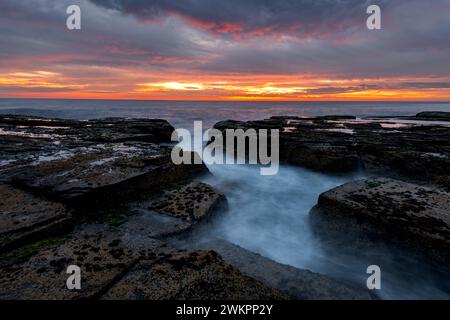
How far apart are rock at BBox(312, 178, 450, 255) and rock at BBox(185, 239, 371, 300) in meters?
1.36

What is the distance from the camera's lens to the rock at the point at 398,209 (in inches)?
160

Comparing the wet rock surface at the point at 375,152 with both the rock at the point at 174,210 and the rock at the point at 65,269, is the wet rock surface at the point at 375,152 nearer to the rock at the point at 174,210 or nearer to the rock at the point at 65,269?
the rock at the point at 174,210

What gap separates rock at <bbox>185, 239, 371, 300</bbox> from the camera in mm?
3135

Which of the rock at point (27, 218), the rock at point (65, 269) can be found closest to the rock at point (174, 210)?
the rock at point (65, 269)

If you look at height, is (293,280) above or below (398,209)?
below

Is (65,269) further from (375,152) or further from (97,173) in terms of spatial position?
(375,152)

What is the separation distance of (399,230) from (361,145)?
607 cm

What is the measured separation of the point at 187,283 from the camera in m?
2.93

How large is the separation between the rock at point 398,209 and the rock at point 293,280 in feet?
4.47

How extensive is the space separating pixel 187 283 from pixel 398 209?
3.70 meters

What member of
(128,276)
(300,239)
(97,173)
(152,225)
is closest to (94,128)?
(97,173)

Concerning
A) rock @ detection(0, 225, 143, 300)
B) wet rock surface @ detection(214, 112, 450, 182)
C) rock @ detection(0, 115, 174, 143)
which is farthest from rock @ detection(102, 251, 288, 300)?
rock @ detection(0, 115, 174, 143)

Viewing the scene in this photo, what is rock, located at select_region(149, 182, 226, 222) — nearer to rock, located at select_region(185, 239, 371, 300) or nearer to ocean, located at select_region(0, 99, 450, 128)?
rock, located at select_region(185, 239, 371, 300)

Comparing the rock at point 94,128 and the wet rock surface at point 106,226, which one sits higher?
the rock at point 94,128
